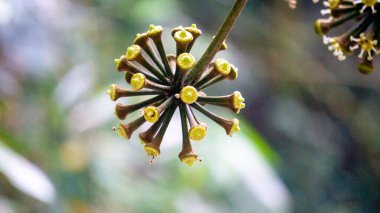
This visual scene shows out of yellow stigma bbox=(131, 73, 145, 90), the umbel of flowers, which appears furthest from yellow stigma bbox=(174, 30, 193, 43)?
yellow stigma bbox=(131, 73, 145, 90)

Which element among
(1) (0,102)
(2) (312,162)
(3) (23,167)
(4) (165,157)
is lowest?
(3) (23,167)

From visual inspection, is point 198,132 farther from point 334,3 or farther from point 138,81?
point 334,3

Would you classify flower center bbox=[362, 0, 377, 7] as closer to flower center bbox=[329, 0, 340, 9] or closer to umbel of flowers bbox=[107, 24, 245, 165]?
flower center bbox=[329, 0, 340, 9]

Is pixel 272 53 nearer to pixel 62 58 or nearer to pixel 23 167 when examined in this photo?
pixel 62 58

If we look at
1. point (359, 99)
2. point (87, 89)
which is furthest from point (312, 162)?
point (87, 89)

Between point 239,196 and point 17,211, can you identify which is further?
point 239,196

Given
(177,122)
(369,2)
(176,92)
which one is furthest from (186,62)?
(177,122)

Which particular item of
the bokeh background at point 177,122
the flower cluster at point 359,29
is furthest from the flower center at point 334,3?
the bokeh background at point 177,122
